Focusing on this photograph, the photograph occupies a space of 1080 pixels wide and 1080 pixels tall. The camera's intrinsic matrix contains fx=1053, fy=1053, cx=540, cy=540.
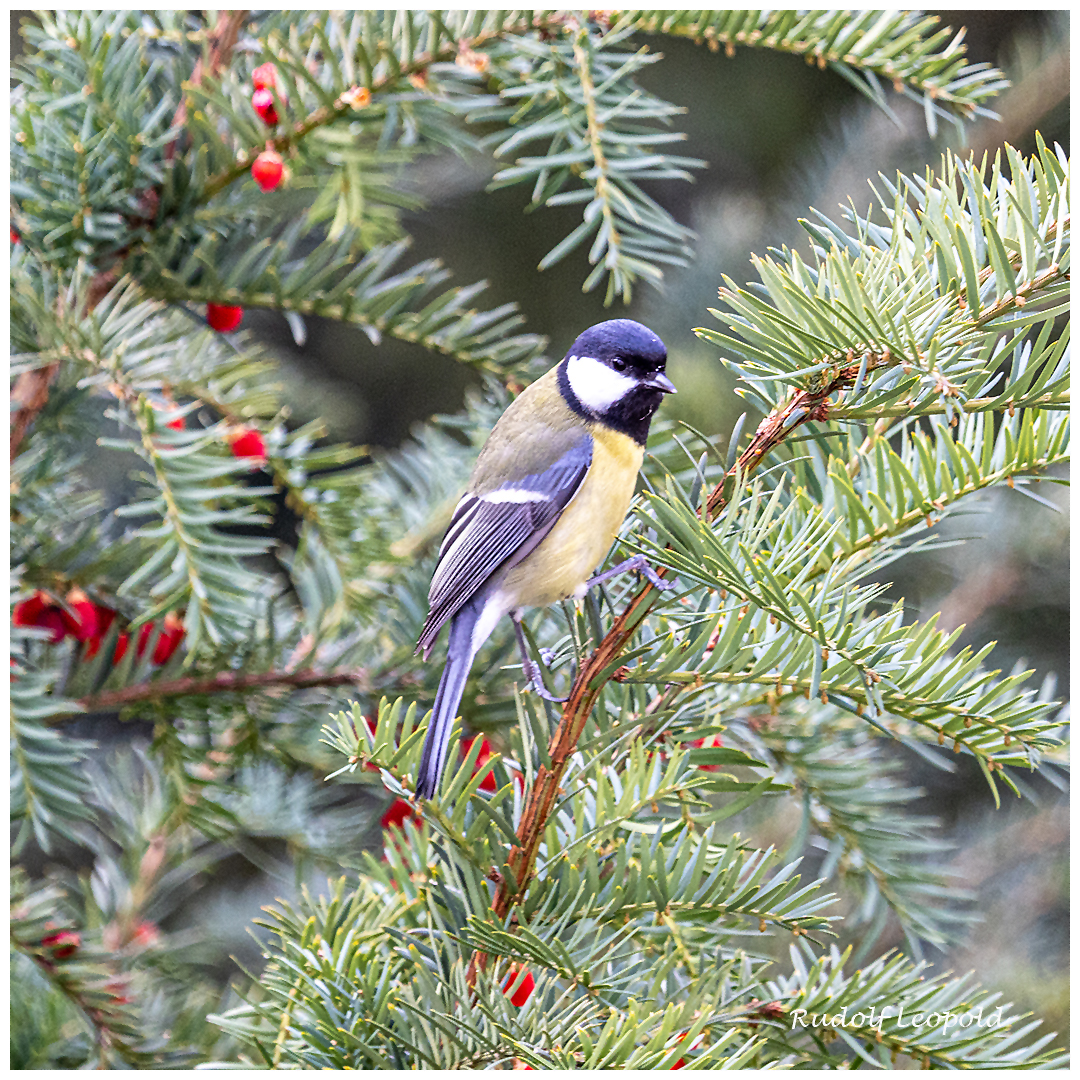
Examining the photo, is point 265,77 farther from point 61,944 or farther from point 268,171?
point 61,944

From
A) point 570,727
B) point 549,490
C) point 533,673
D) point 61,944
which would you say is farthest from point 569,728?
point 61,944

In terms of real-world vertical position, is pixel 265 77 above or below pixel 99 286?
above

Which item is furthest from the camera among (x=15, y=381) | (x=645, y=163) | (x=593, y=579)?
(x=15, y=381)

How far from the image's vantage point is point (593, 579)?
0.70 metres

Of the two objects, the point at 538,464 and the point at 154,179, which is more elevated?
the point at 154,179

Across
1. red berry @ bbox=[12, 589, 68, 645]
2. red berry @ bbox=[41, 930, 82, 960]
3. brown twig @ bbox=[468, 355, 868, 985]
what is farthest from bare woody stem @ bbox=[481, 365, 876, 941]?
red berry @ bbox=[12, 589, 68, 645]

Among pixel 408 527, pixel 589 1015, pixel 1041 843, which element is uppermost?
pixel 408 527

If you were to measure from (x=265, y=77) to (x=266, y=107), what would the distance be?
0.12 ft

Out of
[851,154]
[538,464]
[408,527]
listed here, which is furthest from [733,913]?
[851,154]

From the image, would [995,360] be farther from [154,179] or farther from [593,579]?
[154,179]

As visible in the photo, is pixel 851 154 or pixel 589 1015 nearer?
pixel 589 1015

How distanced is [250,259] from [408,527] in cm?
32

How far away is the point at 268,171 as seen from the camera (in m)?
0.85

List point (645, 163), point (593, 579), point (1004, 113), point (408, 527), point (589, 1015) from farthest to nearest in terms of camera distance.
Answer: point (1004, 113) < point (408, 527) < point (645, 163) < point (593, 579) < point (589, 1015)
